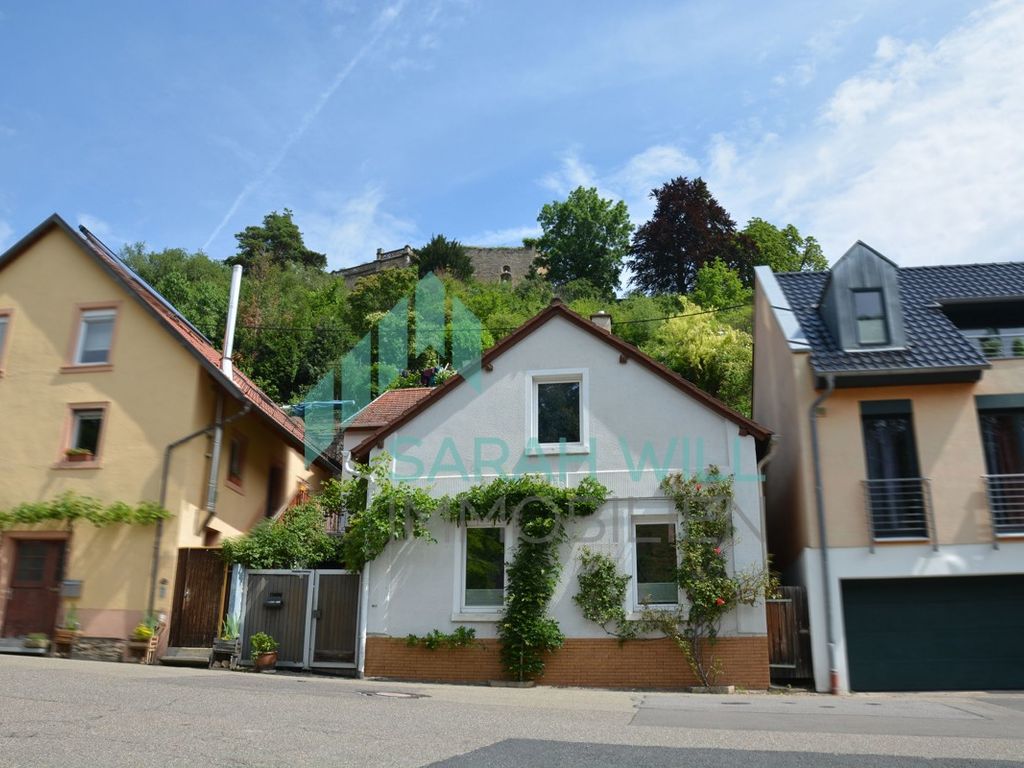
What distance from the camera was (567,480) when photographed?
17.4 m

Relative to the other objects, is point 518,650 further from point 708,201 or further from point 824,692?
point 708,201

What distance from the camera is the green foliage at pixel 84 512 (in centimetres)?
1878

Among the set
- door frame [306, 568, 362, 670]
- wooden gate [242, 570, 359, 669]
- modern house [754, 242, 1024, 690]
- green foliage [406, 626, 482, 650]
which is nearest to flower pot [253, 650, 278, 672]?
wooden gate [242, 570, 359, 669]

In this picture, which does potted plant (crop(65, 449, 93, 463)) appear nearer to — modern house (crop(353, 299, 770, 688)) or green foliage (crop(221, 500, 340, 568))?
green foliage (crop(221, 500, 340, 568))

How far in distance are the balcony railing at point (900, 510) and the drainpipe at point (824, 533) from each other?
0.79 meters

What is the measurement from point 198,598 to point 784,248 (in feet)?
147

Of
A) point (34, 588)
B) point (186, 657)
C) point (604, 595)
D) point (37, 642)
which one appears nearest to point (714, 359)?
point (604, 595)

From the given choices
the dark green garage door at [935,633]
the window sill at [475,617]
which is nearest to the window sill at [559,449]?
the window sill at [475,617]

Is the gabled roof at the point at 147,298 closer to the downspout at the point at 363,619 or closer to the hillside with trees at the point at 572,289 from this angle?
the downspout at the point at 363,619

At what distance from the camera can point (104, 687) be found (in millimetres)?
11672

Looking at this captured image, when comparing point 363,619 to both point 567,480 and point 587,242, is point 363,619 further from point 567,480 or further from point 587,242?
point 587,242

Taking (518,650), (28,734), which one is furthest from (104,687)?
(518,650)

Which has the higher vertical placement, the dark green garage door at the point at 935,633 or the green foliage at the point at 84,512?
the green foliage at the point at 84,512

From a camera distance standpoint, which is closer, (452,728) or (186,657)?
(452,728)
